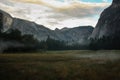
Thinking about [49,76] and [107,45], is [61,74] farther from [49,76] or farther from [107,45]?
[107,45]

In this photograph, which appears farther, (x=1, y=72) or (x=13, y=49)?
(x=13, y=49)

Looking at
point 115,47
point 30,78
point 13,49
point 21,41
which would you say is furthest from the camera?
point 115,47

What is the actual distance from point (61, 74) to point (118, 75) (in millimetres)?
8726

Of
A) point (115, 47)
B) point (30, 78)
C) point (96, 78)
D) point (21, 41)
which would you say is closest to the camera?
point (30, 78)

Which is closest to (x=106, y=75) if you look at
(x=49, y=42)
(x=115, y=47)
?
(x=115, y=47)

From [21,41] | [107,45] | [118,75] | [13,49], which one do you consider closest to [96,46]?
[107,45]

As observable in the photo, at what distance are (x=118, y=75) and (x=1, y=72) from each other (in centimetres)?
1786

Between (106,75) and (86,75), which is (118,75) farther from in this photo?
(86,75)

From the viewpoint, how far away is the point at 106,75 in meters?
37.0

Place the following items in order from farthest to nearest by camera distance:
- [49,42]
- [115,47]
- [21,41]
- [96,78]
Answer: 1. [49,42]
2. [115,47]
3. [21,41]
4. [96,78]

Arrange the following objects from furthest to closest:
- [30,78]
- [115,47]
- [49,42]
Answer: [49,42] → [115,47] → [30,78]

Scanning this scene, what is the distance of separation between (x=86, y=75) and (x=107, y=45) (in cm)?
→ 14078

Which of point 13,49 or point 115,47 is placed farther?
point 115,47

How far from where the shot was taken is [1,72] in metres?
36.6
